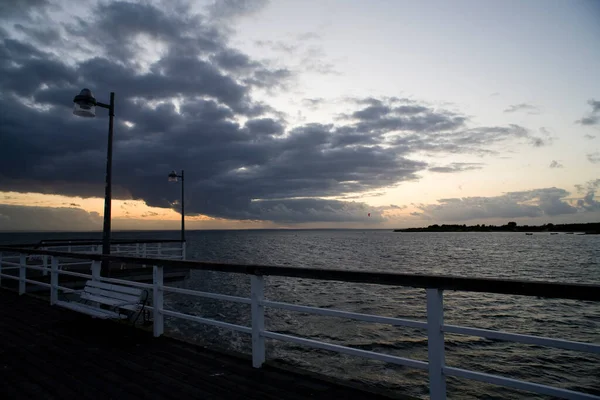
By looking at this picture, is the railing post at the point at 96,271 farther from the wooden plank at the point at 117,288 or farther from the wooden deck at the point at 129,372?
the wooden deck at the point at 129,372

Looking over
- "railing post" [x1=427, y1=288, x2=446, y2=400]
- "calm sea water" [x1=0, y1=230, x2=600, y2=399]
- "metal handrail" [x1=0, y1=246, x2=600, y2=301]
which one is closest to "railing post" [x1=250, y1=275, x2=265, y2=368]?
"metal handrail" [x1=0, y1=246, x2=600, y2=301]

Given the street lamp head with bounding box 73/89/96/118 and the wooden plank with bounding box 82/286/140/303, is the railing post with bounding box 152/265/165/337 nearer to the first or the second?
the wooden plank with bounding box 82/286/140/303

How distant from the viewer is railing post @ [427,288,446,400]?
3.18 m

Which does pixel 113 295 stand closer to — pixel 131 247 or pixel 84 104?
pixel 84 104

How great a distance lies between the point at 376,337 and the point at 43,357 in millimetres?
10029

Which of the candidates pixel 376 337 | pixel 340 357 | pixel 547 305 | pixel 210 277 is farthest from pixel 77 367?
pixel 210 277

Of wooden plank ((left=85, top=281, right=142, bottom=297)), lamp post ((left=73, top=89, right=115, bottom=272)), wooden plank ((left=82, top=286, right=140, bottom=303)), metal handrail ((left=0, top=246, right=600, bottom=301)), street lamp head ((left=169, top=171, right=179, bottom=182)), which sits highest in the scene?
street lamp head ((left=169, top=171, right=179, bottom=182))

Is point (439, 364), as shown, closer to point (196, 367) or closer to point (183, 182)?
point (196, 367)

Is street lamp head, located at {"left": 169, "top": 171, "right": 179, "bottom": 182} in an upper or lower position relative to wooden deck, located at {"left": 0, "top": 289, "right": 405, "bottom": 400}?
upper

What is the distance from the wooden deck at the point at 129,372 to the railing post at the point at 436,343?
64 cm

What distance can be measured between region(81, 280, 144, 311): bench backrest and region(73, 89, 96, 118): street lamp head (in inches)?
154

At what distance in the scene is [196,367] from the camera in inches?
179

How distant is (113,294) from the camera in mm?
6328

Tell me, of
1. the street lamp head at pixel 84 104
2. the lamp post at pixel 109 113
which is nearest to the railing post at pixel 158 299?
the lamp post at pixel 109 113
